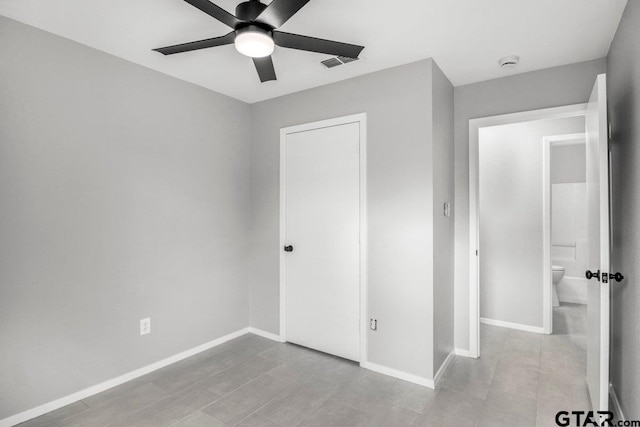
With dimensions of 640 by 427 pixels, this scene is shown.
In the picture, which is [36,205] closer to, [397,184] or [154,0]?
[154,0]

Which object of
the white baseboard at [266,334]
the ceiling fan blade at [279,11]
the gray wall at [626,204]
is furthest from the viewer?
the white baseboard at [266,334]

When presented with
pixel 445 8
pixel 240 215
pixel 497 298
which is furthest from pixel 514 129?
pixel 240 215

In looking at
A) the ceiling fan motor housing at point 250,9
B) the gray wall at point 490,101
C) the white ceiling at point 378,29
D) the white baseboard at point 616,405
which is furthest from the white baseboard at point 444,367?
the ceiling fan motor housing at point 250,9

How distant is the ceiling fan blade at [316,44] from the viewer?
1.85 metres

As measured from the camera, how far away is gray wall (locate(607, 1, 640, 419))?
1.77 metres

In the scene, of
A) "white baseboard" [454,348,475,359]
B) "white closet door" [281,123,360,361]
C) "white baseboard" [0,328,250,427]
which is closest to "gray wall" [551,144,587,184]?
"white baseboard" [454,348,475,359]

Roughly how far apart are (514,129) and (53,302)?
15.6 ft

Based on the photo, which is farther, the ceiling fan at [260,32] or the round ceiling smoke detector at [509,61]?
the round ceiling smoke detector at [509,61]

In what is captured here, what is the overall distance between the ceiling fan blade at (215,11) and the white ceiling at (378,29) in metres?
0.29

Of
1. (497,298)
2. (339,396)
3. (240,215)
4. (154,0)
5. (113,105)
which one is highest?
(154,0)

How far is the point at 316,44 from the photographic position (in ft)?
6.23

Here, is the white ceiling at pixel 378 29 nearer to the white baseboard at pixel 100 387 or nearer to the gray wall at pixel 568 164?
the white baseboard at pixel 100 387

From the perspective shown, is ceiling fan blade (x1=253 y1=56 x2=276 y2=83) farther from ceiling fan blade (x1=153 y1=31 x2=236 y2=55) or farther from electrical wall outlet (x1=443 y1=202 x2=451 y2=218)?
electrical wall outlet (x1=443 y1=202 x2=451 y2=218)

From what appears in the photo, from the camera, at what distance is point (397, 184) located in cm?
279
